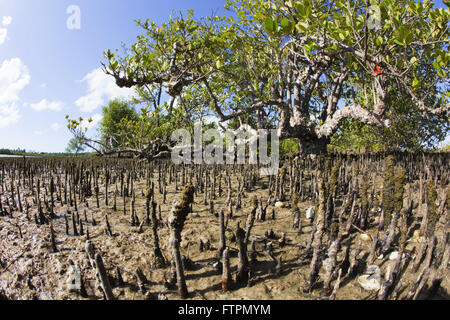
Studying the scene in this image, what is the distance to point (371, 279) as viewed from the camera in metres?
1.92
